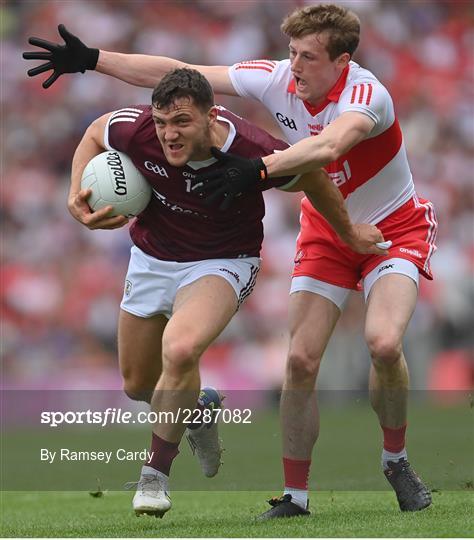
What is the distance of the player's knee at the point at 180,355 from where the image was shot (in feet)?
18.2

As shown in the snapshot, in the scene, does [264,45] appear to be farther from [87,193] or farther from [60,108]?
[87,193]

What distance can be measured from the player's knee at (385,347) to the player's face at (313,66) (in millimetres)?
1259

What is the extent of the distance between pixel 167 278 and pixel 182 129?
0.95m

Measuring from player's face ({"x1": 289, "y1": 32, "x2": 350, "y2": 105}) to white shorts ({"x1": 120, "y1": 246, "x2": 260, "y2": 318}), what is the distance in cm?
90

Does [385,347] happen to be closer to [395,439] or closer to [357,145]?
[395,439]

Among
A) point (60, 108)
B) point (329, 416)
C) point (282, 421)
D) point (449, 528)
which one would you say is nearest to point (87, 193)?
point (282, 421)

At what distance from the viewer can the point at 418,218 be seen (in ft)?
21.1

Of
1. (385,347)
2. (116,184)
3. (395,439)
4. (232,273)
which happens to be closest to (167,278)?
(232,273)

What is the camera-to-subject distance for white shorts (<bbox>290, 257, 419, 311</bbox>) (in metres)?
6.19

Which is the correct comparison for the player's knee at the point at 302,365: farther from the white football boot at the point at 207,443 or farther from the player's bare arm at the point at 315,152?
the player's bare arm at the point at 315,152

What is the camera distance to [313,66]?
6016 mm

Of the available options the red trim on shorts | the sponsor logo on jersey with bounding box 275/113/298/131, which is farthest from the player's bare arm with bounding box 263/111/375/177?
the red trim on shorts

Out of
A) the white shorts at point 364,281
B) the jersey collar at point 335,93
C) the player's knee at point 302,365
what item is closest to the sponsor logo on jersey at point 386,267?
the white shorts at point 364,281

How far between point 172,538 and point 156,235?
171cm
